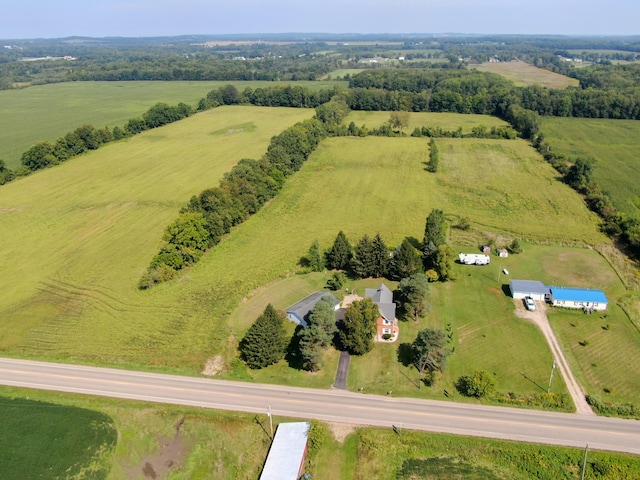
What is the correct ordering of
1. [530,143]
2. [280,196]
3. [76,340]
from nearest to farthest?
[76,340], [280,196], [530,143]

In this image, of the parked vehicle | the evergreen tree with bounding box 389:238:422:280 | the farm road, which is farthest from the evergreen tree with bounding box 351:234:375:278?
the parked vehicle

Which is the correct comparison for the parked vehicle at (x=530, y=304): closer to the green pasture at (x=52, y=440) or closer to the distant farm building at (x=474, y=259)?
the distant farm building at (x=474, y=259)

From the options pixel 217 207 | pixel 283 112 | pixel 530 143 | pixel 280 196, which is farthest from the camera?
pixel 283 112

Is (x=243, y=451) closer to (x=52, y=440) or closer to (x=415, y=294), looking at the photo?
(x=52, y=440)

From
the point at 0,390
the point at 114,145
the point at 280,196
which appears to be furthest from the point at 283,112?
the point at 0,390

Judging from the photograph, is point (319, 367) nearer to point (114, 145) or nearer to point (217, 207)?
point (217, 207)

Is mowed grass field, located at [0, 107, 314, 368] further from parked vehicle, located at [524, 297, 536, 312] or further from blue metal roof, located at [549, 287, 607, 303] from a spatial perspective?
blue metal roof, located at [549, 287, 607, 303]

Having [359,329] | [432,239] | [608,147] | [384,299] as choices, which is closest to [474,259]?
[432,239]
